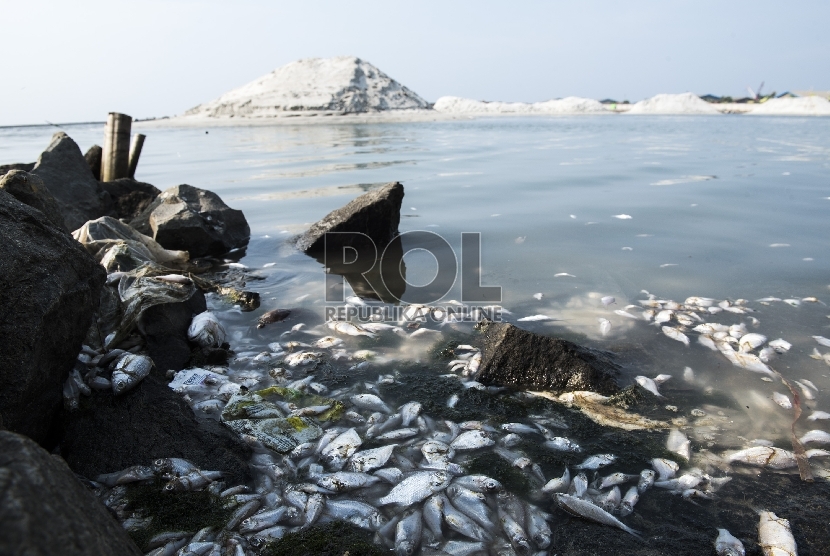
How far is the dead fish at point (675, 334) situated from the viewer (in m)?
5.06

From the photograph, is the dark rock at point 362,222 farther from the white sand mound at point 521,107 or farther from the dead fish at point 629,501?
the white sand mound at point 521,107

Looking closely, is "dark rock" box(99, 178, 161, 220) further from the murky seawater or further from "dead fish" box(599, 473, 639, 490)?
"dead fish" box(599, 473, 639, 490)

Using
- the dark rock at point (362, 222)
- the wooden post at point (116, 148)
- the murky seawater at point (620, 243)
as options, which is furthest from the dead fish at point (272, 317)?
the wooden post at point (116, 148)

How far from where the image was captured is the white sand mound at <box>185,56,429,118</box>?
74.1m

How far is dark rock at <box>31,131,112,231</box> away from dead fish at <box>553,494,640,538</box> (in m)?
8.57

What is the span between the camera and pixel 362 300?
251 inches

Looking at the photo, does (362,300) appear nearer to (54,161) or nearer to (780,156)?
(54,161)

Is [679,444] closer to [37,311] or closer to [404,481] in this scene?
[404,481]

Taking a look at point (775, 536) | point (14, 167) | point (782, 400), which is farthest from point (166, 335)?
point (14, 167)

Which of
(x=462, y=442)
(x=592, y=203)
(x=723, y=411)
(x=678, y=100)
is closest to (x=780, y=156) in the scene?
(x=592, y=203)

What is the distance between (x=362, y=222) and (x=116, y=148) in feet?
21.7

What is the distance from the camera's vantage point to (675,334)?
16.9 feet

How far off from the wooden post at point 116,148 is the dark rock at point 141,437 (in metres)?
9.37

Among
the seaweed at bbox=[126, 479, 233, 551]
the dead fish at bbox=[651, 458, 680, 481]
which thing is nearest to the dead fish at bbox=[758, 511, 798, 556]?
the dead fish at bbox=[651, 458, 680, 481]
